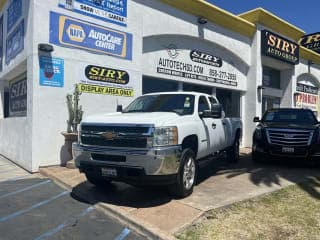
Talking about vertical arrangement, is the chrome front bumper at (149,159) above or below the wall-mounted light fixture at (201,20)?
below

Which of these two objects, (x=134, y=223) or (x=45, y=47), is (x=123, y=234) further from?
(x=45, y=47)

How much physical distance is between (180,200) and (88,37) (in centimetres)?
604

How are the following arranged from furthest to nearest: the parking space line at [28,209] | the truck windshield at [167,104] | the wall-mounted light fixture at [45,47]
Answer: the wall-mounted light fixture at [45,47] < the truck windshield at [167,104] < the parking space line at [28,209]

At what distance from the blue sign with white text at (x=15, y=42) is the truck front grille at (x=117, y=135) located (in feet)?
16.9

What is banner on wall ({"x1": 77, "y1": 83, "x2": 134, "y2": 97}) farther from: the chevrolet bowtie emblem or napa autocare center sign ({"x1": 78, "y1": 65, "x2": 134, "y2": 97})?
the chevrolet bowtie emblem

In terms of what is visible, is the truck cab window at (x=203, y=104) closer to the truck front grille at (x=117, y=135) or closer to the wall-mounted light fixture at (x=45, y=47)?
the truck front grille at (x=117, y=135)

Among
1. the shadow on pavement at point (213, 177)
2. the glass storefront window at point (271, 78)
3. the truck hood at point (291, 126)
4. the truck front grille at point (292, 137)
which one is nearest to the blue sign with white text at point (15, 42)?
the shadow on pavement at point (213, 177)

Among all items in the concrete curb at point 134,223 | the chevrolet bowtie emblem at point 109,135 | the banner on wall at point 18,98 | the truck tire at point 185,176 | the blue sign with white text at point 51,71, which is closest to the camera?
the concrete curb at point 134,223

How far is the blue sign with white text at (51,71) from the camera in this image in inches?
351

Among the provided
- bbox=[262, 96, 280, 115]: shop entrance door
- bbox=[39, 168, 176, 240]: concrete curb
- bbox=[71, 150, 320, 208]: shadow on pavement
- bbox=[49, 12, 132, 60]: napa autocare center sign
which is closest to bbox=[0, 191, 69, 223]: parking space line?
bbox=[71, 150, 320, 208]: shadow on pavement

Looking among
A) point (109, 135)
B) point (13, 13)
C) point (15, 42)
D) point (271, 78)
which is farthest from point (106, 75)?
point (271, 78)

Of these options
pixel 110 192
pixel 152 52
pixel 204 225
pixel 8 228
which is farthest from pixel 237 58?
pixel 8 228

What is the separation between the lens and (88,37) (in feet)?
32.5

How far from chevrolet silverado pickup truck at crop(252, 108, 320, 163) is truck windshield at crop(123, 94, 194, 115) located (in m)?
4.08
